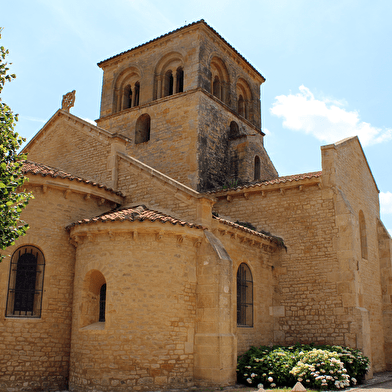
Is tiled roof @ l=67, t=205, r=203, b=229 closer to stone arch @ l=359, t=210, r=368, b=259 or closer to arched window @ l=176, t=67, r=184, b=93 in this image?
stone arch @ l=359, t=210, r=368, b=259

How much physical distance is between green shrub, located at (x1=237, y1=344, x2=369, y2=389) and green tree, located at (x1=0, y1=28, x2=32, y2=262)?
7.44 metres

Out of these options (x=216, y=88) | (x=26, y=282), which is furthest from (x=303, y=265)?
(x=216, y=88)

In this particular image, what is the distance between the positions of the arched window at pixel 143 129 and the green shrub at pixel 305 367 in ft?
39.2

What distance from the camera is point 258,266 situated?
51.6 ft

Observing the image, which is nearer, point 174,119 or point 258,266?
point 258,266

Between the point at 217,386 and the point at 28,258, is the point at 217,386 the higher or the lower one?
the lower one

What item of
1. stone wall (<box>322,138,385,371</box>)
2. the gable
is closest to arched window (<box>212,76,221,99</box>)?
stone wall (<box>322,138,385,371</box>)

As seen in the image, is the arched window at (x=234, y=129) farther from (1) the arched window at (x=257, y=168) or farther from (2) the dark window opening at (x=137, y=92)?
(2) the dark window opening at (x=137, y=92)

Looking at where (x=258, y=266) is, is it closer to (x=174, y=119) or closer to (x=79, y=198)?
(x=79, y=198)

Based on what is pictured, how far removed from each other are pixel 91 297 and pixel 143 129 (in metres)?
11.5

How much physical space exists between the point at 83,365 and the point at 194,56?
14822 mm

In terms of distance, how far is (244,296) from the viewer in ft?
49.8

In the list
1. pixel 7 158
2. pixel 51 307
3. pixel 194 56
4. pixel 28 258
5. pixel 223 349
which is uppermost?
pixel 194 56

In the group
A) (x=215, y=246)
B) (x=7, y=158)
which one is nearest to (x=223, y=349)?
(x=215, y=246)
